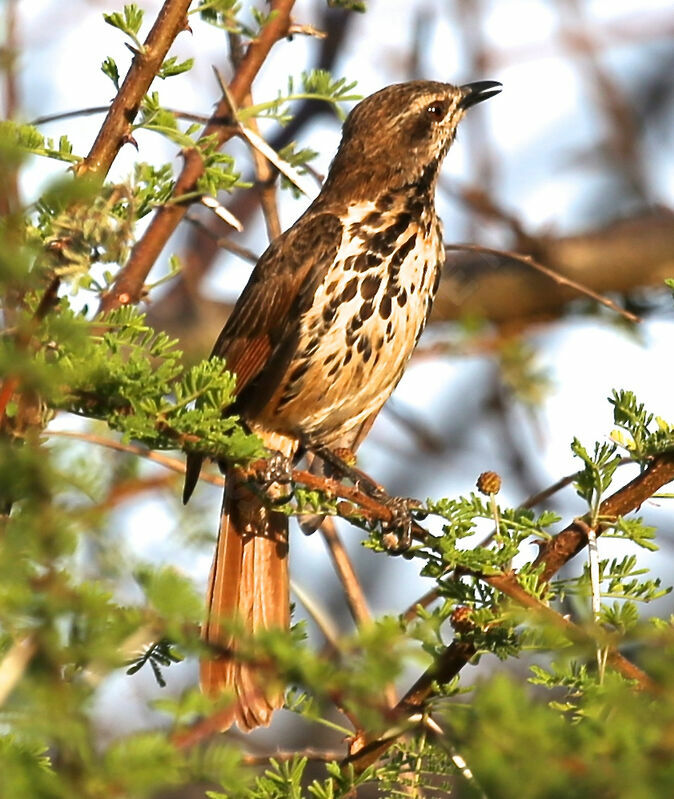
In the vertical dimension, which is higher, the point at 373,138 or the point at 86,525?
the point at 373,138

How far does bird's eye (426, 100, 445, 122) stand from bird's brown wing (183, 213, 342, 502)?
2.81 feet

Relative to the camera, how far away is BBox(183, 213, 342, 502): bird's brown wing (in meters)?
4.64

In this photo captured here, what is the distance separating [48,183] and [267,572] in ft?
9.19

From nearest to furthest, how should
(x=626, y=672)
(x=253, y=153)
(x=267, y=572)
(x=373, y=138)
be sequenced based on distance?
(x=626, y=672), (x=253, y=153), (x=267, y=572), (x=373, y=138)

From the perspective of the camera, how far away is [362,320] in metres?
4.57

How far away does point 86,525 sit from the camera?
1.83m

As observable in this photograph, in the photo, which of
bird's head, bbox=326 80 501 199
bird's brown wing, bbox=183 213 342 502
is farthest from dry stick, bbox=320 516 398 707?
bird's head, bbox=326 80 501 199

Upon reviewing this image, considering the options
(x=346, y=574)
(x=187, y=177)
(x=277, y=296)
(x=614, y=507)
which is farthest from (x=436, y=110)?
(x=614, y=507)

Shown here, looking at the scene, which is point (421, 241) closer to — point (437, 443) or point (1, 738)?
point (437, 443)

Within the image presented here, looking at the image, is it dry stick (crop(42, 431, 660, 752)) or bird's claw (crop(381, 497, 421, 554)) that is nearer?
dry stick (crop(42, 431, 660, 752))

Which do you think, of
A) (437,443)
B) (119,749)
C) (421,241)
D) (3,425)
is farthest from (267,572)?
(119,749)

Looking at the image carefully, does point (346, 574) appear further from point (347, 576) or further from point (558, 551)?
point (558, 551)

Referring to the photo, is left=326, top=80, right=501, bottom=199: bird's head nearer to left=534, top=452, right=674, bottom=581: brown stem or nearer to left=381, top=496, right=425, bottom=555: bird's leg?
left=381, top=496, right=425, bottom=555: bird's leg

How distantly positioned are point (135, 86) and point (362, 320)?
1.82 meters
